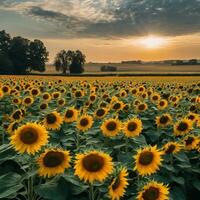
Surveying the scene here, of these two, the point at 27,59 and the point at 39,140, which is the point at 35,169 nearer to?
the point at 39,140

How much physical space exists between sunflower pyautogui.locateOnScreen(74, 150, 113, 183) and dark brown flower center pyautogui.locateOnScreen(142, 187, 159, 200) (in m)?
0.39

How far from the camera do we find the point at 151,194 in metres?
4.23

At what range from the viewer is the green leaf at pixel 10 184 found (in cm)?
420

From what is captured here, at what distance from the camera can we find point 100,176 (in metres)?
4.08

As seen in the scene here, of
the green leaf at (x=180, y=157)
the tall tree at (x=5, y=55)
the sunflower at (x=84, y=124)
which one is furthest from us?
the tall tree at (x=5, y=55)

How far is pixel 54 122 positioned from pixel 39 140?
269cm

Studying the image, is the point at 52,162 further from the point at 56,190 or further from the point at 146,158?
the point at 146,158

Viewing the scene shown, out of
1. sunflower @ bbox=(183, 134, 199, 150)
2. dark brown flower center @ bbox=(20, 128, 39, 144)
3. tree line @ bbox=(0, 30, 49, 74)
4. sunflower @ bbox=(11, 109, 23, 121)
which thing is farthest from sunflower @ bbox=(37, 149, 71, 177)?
tree line @ bbox=(0, 30, 49, 74)

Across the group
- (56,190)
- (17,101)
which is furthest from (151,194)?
(17,101)

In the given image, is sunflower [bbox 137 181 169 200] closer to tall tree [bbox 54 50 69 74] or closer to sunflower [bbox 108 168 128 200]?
sunflower [bbox 108 168 128 200]

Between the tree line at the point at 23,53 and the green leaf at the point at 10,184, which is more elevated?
Result: the green leaf at the point at 10,184

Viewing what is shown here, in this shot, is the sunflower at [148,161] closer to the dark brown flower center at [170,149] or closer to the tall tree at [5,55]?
the dark brown flower center at [170,149]

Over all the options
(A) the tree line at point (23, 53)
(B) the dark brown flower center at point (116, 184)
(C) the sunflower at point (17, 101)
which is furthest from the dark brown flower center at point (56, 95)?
(A) the tree line at point (23, 53)

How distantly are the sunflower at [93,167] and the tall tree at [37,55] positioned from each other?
91.5 metres
